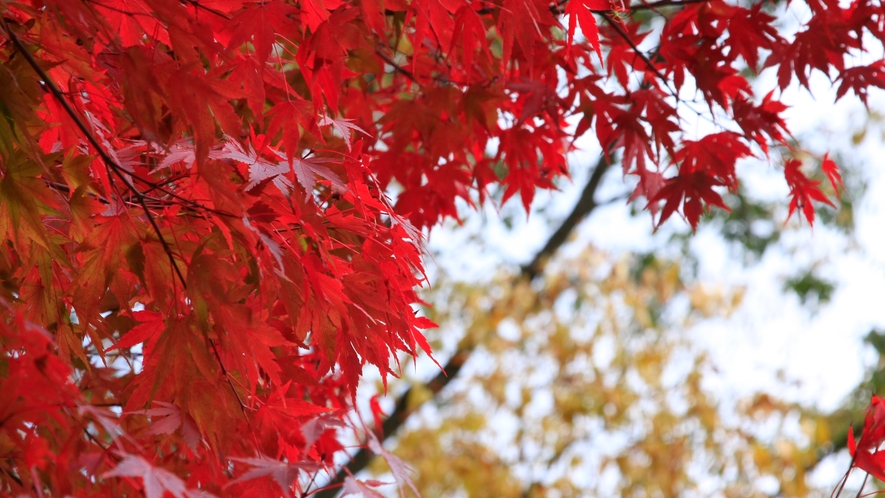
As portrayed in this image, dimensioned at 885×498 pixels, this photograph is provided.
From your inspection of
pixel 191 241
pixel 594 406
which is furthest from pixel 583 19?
pixel 594 406

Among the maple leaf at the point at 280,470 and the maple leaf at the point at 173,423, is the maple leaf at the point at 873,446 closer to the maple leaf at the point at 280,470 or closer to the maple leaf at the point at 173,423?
the maple leaf at the point at 280,470

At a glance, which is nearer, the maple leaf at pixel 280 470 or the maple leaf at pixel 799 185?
the maple leaf at pixel 280 470

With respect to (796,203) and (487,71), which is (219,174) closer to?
(487,71)

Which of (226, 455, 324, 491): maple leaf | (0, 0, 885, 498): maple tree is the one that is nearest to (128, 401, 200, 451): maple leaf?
(0, 0, 885, 498): maple tree

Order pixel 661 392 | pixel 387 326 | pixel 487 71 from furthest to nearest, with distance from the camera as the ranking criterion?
pixel 661 392
pixel 487 71
pixel 387 326

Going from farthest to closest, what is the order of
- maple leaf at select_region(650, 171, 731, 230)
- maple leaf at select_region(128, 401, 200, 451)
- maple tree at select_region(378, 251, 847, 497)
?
maple tree at select_region(378, 251, 847, 497)
maple leaf at select_region(650, 171, 731, 230)
maple leaf at select_region(128, 401, 200, 451)

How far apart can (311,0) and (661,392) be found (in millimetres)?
4472

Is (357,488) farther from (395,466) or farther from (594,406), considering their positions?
(594,406)

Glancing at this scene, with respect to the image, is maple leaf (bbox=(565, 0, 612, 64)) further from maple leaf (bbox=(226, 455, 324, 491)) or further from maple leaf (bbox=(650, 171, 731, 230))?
maple leaf (bbox=(226, 455, 324, 491))

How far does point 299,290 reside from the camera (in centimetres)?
104

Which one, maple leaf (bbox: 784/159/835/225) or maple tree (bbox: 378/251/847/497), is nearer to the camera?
maple leaf (bbox: 784/159/835/225)

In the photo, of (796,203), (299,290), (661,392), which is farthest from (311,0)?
(661,392)

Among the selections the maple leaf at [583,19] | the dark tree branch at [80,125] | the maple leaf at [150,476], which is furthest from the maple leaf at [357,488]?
the maple leaf at [583,19]

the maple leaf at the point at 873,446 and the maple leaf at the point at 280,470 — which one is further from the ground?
the maple leaf at the point at 873,446
